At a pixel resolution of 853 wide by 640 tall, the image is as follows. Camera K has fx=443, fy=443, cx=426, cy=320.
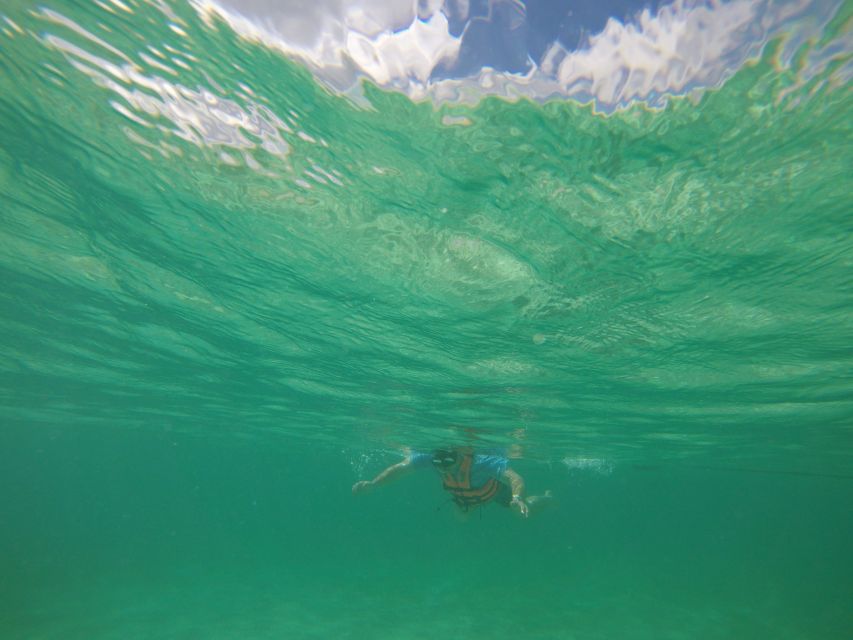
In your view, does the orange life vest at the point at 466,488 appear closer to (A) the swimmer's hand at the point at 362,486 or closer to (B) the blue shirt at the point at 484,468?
(B) the blue shirt at the point at 484,468

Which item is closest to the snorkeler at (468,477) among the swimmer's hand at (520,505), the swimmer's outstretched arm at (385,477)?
the swimmer's outstretched arm at (385,477)

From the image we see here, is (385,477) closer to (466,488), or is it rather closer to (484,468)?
(466,488)

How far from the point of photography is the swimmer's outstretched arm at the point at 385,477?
13.0 meters

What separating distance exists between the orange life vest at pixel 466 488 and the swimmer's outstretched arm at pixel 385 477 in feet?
4.03

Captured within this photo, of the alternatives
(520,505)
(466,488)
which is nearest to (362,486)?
(466,488)

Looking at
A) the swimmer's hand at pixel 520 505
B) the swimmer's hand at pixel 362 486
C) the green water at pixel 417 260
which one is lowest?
the swimmer's hand at pixel 520 505

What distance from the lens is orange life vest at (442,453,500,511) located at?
12.7 metres

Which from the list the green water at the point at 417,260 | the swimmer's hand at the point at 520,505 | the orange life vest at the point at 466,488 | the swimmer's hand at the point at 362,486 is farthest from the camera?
the swimmer's hand at the point at 362,486

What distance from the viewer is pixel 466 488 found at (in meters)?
13.0

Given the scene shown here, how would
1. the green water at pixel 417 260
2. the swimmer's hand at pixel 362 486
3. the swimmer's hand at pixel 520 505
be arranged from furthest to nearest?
the swimmer's hand at pixel 362 486, the swimmer's hand at pixel 520 505, the green water at pixel 417 260

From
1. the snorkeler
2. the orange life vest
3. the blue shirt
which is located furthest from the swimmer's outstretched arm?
the orange life vest

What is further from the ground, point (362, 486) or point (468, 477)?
point (468, 477)

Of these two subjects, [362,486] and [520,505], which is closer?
[520,505]

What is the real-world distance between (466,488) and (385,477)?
8.08 ft
